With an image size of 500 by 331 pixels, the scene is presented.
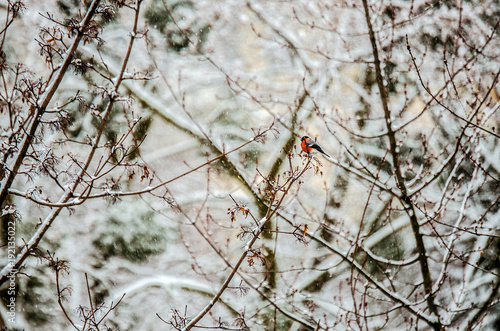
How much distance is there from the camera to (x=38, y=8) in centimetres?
654

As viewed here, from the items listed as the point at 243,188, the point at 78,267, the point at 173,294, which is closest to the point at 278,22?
the point at 243,188

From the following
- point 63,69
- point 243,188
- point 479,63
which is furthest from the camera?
point 243,188

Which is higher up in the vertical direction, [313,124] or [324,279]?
[313,124]

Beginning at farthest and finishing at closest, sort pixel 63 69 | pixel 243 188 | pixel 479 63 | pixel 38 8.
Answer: pixel 243 188, pixel 38 8, pixel 479 63, pixel 63 69

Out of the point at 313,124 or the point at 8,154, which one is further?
the point at 313,124

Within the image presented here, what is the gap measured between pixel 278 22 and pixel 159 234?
4314 millimetres

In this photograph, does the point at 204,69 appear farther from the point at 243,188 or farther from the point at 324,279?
the point at 324,279

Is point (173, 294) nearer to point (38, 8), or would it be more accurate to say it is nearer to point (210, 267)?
point (210, 267)

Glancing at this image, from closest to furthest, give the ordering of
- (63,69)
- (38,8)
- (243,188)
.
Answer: (63,69)
(38,8)
(243,188)

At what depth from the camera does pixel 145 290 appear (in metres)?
6.76

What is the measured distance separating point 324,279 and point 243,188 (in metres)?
2.17

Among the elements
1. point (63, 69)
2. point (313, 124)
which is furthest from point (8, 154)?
point (313, 124)

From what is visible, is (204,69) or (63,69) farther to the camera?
(204,69)

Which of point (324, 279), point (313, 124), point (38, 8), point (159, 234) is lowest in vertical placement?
point (324, 279)
